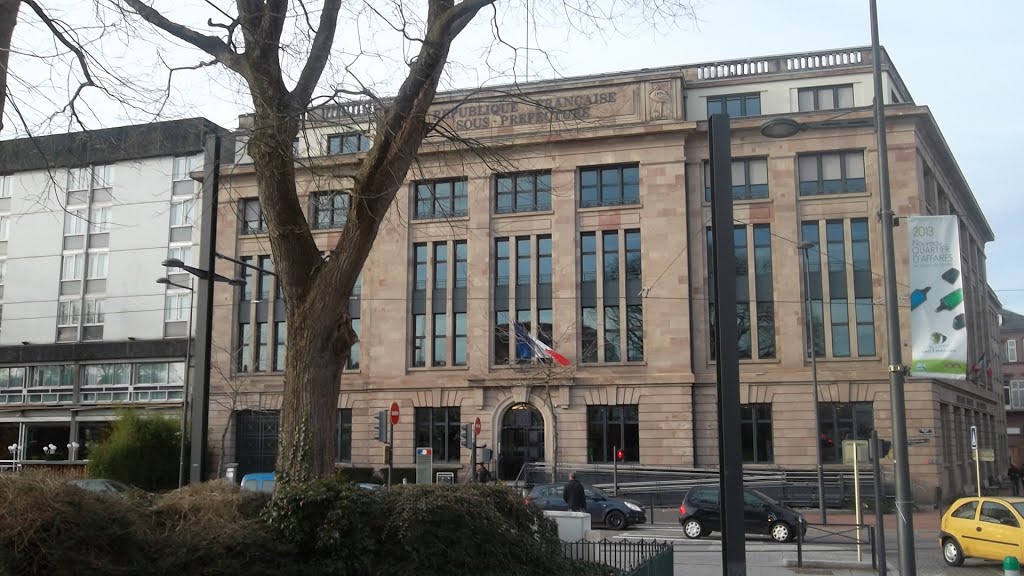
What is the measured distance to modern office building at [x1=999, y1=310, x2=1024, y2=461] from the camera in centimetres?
8404

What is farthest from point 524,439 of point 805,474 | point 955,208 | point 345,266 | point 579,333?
point 345,266

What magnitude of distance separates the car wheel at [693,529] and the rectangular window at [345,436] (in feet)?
74.2

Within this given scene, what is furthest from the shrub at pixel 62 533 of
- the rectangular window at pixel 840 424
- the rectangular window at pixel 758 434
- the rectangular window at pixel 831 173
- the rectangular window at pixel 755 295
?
the rectangular window at pixel 831 173

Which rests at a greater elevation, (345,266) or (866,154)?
(866,154)

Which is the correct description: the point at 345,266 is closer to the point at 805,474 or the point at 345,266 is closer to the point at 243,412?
the point at 805,474

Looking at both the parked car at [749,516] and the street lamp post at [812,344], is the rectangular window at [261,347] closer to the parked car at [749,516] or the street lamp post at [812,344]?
the street lamp post at [812,344]

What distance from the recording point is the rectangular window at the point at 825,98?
42.1m

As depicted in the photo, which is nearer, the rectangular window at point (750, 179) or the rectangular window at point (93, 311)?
the rectangular window at point (750, 179)

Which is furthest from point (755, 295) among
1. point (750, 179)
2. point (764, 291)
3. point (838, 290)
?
point (750, 179)

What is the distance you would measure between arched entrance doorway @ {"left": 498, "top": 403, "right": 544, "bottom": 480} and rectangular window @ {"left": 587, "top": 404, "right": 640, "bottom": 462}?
243cm

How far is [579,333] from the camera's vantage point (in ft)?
139

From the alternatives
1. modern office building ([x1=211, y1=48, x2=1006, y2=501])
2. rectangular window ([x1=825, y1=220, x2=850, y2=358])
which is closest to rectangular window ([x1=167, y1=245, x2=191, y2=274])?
modern office building ([x1=211, y1=48, x2=1006, y2=501])

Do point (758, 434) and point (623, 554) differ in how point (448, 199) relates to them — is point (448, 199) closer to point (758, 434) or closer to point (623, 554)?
point (758, 434)

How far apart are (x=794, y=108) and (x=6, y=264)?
152 feet
